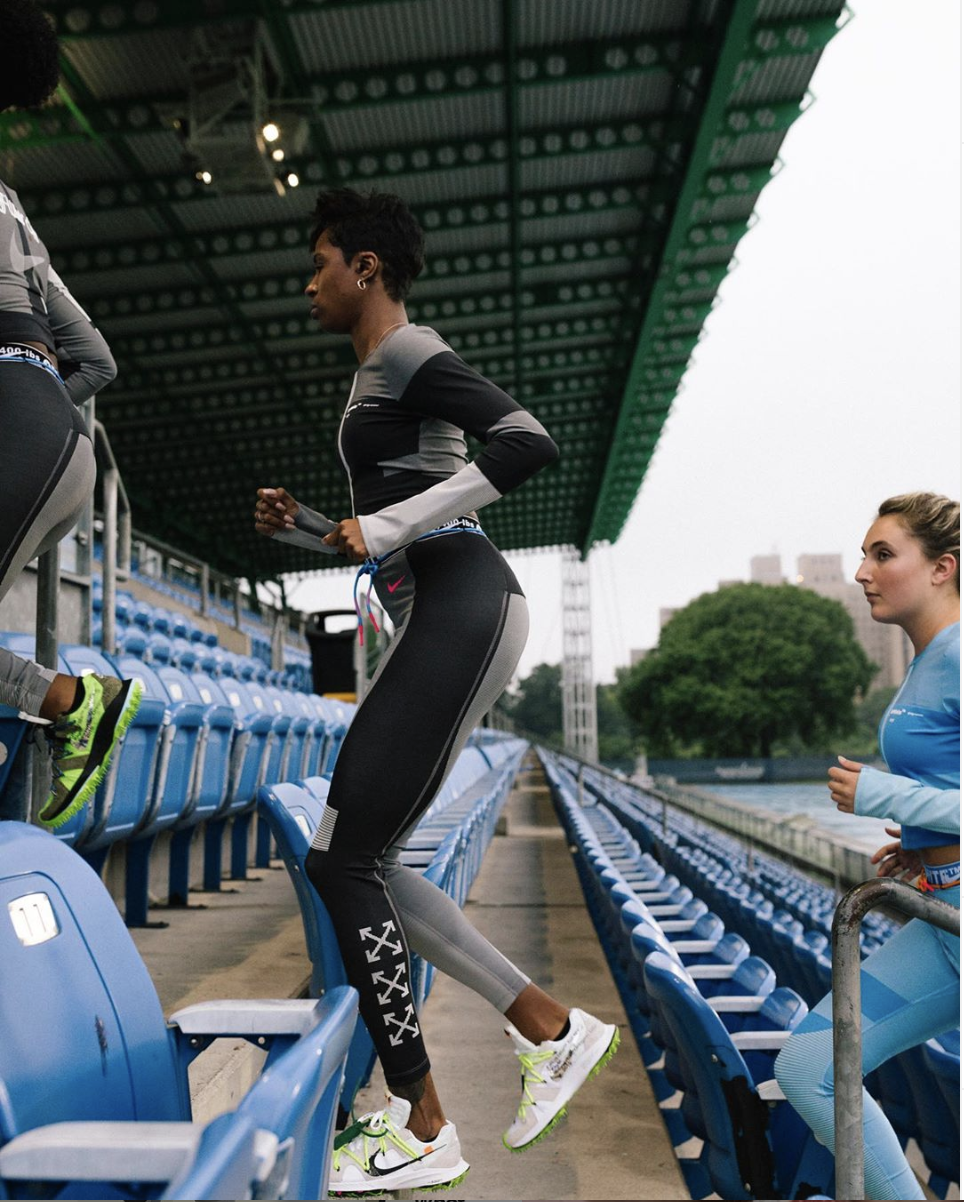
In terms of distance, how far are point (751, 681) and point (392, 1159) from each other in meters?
43.4

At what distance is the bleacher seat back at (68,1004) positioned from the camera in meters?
1.03

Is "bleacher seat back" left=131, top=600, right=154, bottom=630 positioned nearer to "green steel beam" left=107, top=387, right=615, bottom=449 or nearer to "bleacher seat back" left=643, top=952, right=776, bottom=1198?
"bleacher seat back" left=643, top=952, right=776, bottom=1198

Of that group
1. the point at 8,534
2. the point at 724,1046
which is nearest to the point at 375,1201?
the point at 724,1046

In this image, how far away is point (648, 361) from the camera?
1648 centimetres

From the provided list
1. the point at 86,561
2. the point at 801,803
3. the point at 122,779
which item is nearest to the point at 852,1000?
the point at 122,779

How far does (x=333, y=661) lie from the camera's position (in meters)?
12.6

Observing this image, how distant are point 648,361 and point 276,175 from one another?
27.4ft

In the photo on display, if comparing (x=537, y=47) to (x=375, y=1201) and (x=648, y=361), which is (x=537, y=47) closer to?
(x=648, y=361)

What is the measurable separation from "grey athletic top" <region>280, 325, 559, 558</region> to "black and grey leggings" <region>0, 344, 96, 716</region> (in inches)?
15.3

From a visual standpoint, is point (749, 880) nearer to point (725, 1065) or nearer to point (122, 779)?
point (122, 779)

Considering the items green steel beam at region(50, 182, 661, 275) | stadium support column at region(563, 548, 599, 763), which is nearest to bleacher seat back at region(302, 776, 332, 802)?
green steel beam at region(50, 182, 661, 275)

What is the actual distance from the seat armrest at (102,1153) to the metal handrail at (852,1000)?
2.79 feet

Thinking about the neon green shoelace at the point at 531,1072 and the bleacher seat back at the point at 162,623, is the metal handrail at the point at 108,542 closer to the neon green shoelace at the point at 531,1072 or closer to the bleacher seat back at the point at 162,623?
the neon green shoelace at the point at 531,1072

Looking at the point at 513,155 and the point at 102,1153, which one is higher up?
the point at 513,155
